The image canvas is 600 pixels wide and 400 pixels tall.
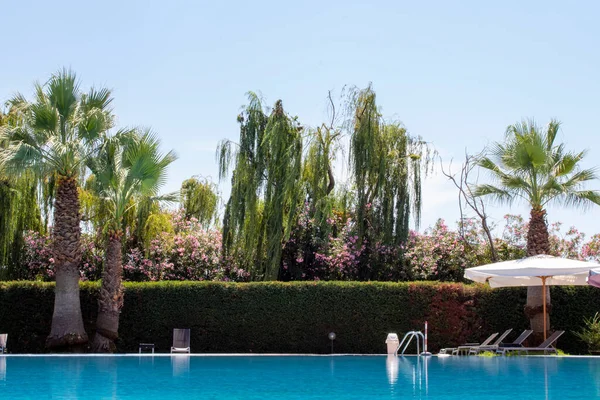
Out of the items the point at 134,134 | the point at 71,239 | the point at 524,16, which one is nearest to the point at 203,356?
the point at 71,239

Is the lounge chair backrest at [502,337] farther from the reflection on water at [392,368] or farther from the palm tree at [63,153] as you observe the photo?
the palm tree at [63,153]

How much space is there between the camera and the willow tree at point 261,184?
24.5 metres

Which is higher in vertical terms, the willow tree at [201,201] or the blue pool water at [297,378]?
the willow tree at [201,201]

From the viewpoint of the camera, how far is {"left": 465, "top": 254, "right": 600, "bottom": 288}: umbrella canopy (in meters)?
18.9

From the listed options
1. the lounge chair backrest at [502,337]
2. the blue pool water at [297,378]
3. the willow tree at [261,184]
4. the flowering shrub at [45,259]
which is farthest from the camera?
the flowering shrub at [45,259]

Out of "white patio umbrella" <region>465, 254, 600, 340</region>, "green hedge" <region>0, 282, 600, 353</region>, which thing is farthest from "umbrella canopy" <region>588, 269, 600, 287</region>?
"green hedge" <region>0, 282, 600, 353</region>

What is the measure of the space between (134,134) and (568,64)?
11.9 metres

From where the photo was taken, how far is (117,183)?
821 inches

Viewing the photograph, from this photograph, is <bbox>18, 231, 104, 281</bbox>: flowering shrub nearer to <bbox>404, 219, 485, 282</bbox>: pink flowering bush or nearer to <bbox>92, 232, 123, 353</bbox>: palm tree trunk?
<bbox>92, 232, 123, 353</bbox>: palm tree trunk

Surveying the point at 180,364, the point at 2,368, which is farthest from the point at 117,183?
the point at 2,368

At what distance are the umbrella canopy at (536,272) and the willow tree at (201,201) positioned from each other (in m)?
17.0

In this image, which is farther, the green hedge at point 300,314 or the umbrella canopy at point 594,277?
the green hedge at point 300,314

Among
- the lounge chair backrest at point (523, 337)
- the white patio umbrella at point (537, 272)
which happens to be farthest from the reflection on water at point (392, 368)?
the lounge chair backrest at point (523, 337)

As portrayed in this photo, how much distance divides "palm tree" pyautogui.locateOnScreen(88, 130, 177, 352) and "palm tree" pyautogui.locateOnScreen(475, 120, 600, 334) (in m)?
9.84
